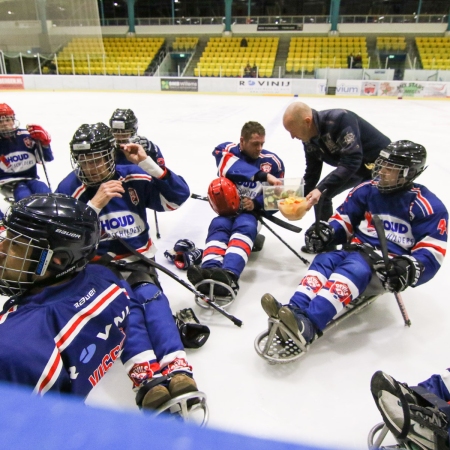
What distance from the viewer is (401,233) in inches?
77.0

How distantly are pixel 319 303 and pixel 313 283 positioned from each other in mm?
155

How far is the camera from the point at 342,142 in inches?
96.7

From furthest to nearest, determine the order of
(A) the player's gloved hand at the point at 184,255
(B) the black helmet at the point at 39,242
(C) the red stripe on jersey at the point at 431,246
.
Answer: (A) the player's gloved hand at the point at 184,255 < (C) the red stripe on jersey at the point at 431,246 < (B) the black helmet at the point at 39,242

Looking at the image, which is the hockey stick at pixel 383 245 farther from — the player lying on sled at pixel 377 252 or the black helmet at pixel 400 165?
the black helmet at pixel 400 165

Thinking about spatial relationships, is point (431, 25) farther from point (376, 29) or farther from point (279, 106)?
point (279, 106)

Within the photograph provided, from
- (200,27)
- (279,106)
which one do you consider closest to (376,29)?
(200,27)

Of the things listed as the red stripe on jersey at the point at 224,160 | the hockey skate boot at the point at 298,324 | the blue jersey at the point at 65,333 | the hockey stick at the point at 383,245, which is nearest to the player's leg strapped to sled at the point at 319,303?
the hockey skate boot at the point at 298,324

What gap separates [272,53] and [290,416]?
18.7 metres

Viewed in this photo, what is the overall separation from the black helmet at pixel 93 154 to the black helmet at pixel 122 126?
0.82 metres

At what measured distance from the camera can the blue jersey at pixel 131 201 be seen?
1.90 m

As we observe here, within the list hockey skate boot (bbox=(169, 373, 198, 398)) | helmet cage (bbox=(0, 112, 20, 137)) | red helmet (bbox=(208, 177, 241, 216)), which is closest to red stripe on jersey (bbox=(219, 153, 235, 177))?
red helmet (bbox=(208, 177, 241, 216))

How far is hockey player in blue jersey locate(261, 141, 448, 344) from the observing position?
5.60ft

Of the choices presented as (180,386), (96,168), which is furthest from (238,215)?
(180,386)

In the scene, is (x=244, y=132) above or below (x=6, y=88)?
above
